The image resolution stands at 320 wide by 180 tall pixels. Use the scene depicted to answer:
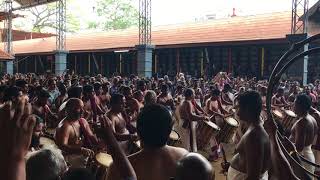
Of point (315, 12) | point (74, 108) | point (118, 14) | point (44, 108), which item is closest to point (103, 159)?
point (74, 108)

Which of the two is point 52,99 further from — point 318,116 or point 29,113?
point 29,113

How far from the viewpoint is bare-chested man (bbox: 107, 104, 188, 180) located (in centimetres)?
272

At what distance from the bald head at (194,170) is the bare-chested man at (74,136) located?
9.60 ft

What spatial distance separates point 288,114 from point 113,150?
796 cm

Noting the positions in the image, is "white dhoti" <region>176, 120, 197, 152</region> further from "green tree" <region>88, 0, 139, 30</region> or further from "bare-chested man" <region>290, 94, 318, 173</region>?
"green tree" <region>88, 0, 139, 30</region>

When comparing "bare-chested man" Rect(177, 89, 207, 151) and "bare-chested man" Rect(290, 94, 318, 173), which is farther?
"bare-chested man" Rect(177, 89, 207, 151)

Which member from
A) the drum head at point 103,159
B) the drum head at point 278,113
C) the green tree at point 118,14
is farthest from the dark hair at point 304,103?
the green tree at point 118,14

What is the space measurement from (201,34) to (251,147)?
16.2 meters

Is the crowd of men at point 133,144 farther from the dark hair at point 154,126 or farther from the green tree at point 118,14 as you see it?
the green tree at point 118,14

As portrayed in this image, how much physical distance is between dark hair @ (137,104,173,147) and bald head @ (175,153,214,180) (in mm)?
628

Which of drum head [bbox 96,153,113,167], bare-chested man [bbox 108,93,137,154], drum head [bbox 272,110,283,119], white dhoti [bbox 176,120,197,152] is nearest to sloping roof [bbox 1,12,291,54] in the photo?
drum head [bbox 272,110,283,119]

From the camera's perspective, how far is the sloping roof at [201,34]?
56.3 feet

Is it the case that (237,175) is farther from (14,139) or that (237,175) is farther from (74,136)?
(14,139)

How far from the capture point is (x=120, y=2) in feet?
146
